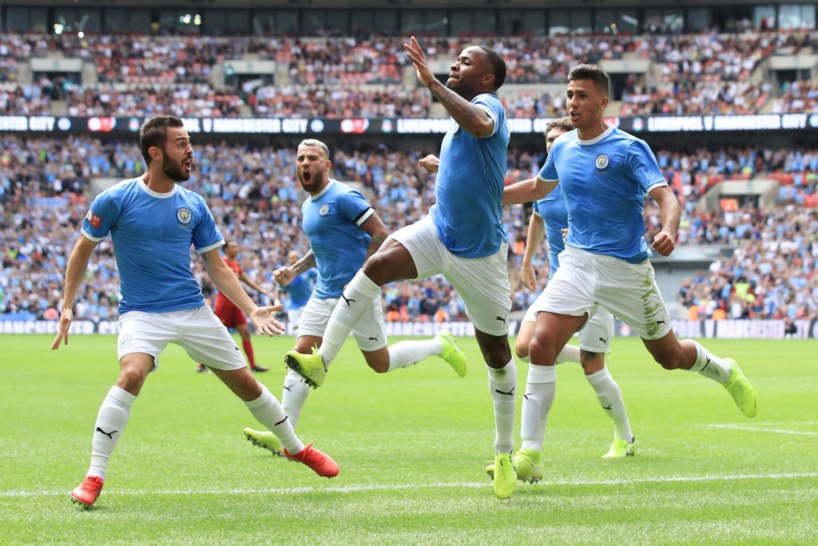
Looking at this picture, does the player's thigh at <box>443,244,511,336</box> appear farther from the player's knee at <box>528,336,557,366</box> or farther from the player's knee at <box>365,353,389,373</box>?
the player's knee at <box>365,353,389,373</box>

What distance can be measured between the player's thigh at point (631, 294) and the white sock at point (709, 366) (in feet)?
1.63

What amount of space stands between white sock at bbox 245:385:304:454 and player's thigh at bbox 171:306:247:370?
326 millimetres

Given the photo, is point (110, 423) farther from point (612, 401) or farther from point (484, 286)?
point (612, 401)

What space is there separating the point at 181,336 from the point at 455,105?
2.31 m

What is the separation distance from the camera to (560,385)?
56.5 feet

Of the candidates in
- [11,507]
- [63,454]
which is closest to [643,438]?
[63,454]

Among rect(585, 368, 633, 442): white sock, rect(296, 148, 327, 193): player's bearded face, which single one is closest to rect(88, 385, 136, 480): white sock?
rect(296, 148, 327, 193): player's bearded face

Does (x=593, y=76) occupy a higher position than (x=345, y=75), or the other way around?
(x=345, y=75)

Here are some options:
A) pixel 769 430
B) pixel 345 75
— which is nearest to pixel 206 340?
pixel 769 430

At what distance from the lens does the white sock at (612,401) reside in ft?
29.7

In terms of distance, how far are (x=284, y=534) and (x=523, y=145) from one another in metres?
46.9

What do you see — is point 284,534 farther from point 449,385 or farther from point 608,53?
point 608,53

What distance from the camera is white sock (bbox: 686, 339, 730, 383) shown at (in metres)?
8.40

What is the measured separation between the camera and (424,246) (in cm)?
714
